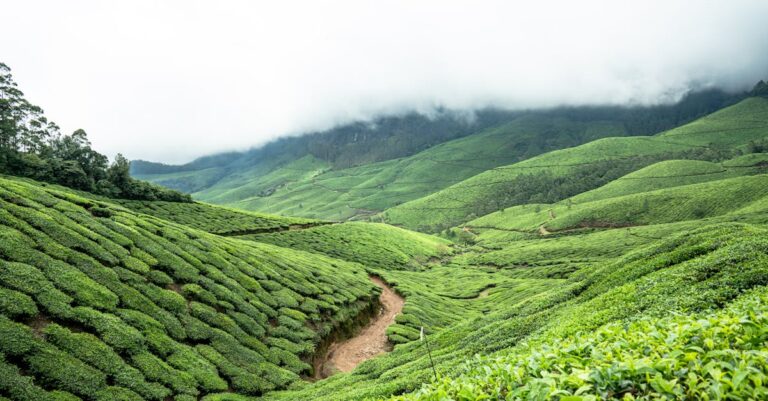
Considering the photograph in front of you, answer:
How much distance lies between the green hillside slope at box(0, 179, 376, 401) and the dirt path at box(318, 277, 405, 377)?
7.79 ft

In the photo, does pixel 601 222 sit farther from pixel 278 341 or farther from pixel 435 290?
pixel 278 341

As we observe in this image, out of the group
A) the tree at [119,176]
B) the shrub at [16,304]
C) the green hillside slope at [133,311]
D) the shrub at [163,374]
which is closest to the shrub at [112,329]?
the green hillside slope at [133,311]

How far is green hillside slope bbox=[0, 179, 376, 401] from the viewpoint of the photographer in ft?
64.8

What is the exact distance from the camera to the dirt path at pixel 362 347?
35156 millimetres

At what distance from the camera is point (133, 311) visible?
25.8 metres

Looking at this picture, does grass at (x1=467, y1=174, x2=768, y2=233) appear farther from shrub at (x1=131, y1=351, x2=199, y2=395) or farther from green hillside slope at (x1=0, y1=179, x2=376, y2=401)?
shrub at (x1=131, y1=351, x2=199, y2=395)

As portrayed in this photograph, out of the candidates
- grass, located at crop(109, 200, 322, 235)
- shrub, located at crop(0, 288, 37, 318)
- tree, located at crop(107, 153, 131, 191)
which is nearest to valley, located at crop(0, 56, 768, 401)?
shrub, located at crop(0, 288, 37, 318)

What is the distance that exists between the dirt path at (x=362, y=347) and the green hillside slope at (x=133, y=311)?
2373mm

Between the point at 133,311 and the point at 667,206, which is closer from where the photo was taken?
the point at 133,311

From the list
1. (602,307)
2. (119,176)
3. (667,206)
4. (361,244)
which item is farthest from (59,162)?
(667,206)

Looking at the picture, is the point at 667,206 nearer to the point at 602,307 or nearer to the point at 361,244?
the point at 361,244

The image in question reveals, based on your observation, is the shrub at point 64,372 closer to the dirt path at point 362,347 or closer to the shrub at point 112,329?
the shrub at point 112,329

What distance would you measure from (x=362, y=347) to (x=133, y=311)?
22.2 metres

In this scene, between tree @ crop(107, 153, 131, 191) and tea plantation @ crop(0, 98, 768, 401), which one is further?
tree @ crop(107, 153, 131, 191)
